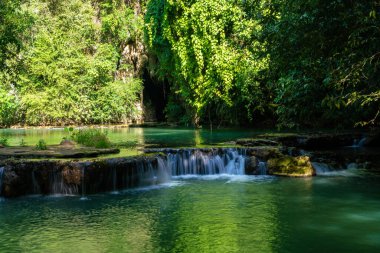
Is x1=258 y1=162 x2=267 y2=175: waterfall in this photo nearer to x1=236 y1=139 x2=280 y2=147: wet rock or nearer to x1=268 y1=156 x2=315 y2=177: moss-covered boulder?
x1=268 y1=156 x2=315 y2=177: moss-covered boulder

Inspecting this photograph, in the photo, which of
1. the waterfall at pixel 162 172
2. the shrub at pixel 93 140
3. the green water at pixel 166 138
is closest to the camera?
the waterfall at pixel 162 172

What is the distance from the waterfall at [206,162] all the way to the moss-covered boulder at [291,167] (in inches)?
45.0

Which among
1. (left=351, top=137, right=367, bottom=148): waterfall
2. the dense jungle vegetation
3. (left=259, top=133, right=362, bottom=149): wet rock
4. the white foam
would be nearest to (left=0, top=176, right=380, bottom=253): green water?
the white foam

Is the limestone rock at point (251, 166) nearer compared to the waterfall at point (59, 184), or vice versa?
the waterfall at point (59, 184)

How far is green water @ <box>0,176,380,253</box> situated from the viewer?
863cm

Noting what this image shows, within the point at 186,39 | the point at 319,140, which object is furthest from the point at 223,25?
the point at 319,140

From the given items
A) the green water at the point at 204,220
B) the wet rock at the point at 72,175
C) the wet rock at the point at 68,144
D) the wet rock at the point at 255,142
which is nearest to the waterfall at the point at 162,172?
the green water at the point at 204,220

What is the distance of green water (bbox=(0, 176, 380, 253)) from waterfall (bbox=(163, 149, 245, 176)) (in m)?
2.59

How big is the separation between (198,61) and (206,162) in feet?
58.3

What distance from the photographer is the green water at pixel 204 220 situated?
28.3ft

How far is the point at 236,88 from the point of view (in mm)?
33469

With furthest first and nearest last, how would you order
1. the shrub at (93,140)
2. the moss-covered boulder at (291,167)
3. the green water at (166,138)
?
the green water at (166,138), the shrub at (93,140), the moss-covered boulder at (291,167)

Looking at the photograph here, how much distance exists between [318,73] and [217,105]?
24683mm

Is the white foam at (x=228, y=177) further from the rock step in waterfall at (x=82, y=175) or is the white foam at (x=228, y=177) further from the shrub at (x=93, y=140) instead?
the shrub at (x=93, y=140)
